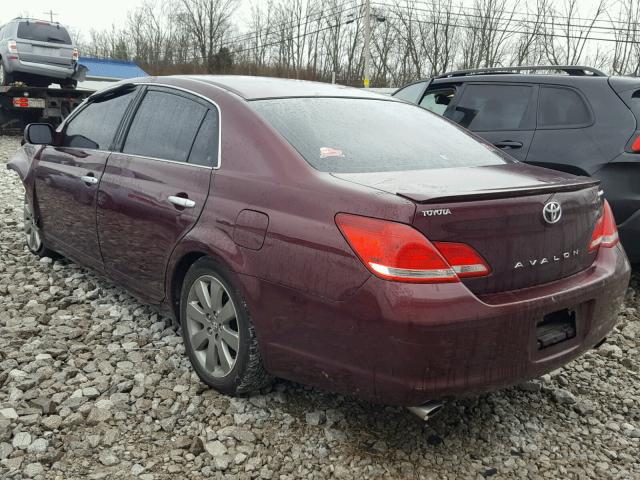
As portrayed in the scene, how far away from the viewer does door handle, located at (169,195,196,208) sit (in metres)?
2.90

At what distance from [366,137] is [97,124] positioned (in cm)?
209

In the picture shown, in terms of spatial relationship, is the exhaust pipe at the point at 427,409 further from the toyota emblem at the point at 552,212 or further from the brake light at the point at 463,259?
the toyota emblem at the point at 552,212

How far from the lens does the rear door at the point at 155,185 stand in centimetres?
297

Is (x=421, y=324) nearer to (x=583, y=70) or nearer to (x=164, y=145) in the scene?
(x=164, y=145)

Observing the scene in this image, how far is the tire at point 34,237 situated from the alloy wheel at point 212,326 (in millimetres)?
2444

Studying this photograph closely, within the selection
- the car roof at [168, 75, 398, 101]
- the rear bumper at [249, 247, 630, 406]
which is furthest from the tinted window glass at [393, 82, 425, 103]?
the rear bumper at [249, 247, 630, 406]

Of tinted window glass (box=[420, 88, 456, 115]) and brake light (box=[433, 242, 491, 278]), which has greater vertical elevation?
tinted window glass (box=[420, 88, 456, 115])

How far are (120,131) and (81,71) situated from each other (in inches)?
534

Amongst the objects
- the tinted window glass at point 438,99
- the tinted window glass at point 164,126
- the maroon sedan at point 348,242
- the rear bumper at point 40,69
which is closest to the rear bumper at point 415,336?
the maroon sedan at point 348,242

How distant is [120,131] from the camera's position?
370 cm

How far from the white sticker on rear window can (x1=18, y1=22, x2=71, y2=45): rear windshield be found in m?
14.6

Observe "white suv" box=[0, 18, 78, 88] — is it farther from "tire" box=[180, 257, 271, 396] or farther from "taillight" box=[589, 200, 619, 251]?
"taillight" box=[589, 200, 619, 251]

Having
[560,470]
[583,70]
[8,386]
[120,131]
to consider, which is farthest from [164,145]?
[583,70]

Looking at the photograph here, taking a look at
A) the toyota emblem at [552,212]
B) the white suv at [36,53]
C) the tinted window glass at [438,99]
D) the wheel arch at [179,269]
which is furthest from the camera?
the white suv at [36,53]
